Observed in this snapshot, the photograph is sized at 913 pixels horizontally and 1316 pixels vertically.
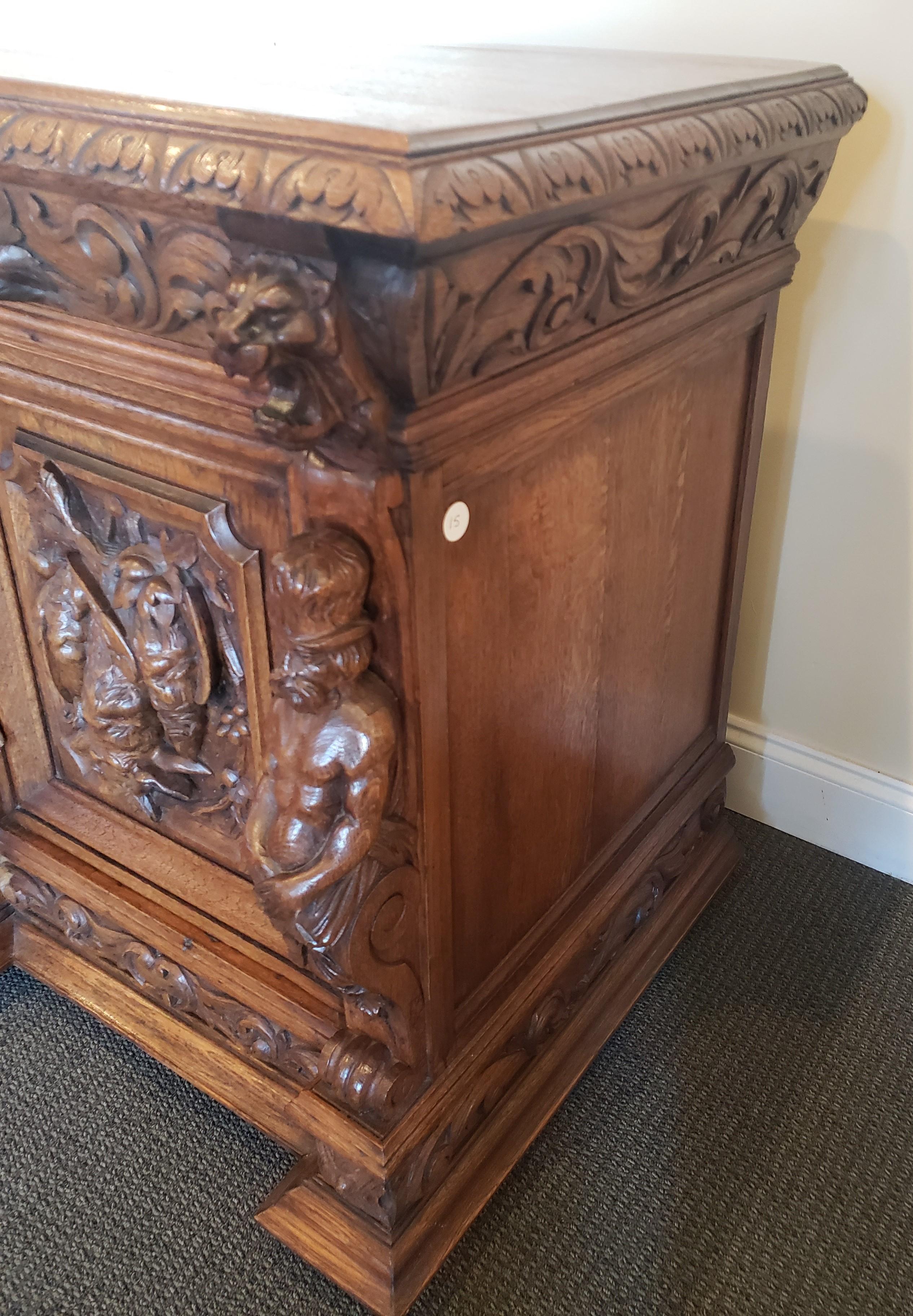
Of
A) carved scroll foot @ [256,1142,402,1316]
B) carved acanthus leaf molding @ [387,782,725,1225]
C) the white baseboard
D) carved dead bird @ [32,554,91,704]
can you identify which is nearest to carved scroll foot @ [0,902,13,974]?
carved dead bird @ [32,554,91,704]

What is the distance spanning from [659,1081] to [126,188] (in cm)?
104

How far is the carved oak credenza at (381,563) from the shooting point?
0.65m

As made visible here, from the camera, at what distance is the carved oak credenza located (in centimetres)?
65

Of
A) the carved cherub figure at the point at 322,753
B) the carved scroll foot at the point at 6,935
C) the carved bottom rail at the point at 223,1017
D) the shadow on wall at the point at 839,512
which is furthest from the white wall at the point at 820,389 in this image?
the carved scroll foot at the point at 6,935

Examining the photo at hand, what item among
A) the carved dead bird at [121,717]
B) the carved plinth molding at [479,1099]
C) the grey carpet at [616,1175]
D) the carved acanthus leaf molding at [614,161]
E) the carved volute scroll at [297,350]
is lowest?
the grey carpet at [616,1175]

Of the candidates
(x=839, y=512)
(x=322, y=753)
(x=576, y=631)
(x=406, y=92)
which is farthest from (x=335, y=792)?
(x=839, y=512)

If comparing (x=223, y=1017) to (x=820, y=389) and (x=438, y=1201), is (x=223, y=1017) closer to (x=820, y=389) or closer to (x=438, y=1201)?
(x=438, y=1201)

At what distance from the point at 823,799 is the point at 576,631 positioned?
0.70 m

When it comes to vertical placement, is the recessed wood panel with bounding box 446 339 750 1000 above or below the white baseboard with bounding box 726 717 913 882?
above

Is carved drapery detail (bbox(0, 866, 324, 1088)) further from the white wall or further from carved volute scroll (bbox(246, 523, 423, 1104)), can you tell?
the white wall

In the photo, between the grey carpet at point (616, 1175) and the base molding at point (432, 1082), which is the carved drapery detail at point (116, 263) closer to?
the base molding at point (432, 1082)

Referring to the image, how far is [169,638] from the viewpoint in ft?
3.05

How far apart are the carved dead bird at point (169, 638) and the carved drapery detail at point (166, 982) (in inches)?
12.6

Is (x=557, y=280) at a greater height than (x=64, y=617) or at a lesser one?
greater
